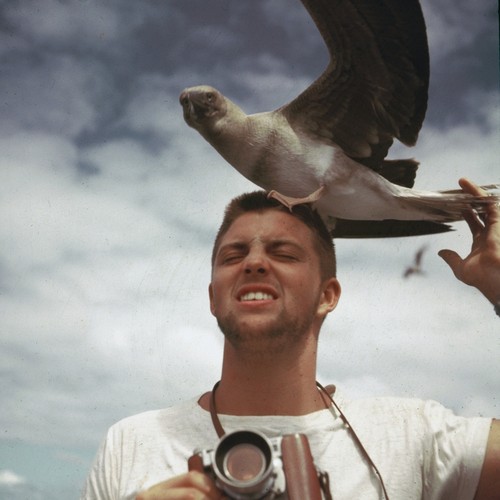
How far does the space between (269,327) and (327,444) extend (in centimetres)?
49

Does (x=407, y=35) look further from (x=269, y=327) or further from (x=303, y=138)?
(x=269, y=327)

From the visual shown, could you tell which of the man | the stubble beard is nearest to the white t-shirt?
the man

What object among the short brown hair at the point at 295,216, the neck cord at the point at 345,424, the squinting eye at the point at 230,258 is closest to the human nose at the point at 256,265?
the squinting eye at the point at 230,258

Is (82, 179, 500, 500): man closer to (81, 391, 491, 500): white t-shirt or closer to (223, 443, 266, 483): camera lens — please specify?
(81, 391, 491, 500): white t-shirt

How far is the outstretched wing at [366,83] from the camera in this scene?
3160mm

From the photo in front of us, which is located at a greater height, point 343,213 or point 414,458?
point 343,213

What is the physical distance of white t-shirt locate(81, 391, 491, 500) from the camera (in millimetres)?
2215

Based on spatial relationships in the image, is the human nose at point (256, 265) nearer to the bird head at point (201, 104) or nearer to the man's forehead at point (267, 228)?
the man's forehead at point (267, 228)

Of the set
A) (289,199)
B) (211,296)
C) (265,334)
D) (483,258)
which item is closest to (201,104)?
(289,199)

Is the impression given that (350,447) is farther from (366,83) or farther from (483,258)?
(366,83)

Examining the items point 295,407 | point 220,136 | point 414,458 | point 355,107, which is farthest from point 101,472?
point 355,107

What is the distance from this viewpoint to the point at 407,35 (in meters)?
3.17

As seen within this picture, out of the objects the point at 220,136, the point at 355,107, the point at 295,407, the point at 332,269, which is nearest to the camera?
the point at 295,407

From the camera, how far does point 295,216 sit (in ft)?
9.11
